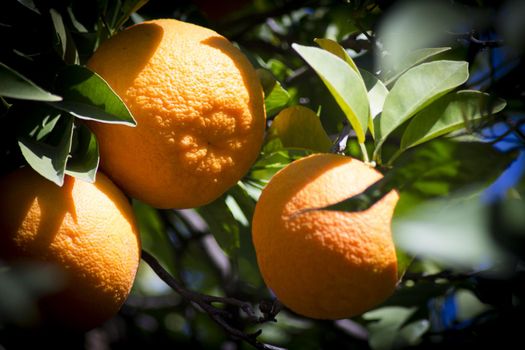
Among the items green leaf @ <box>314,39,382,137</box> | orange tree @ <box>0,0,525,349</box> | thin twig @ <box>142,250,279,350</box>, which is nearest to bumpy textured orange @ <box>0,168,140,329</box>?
orange tree @ <box>0,0,525,349</box>

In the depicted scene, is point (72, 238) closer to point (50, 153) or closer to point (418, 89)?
point (50, 153)

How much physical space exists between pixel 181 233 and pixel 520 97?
1.23 meters

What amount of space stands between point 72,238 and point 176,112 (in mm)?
257

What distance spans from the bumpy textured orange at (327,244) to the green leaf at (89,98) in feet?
0.89

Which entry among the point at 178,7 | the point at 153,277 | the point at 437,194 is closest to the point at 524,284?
the point at 437,194

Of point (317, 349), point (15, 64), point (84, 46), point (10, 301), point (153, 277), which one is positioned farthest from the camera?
point (153, 277)

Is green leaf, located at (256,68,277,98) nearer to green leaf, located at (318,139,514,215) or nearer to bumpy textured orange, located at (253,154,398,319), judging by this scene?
bumpy textured orange, located at (253,154,398,319)

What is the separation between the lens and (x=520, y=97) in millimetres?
887

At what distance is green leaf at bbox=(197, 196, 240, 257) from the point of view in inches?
50.7

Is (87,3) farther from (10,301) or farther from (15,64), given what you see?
(10,301)

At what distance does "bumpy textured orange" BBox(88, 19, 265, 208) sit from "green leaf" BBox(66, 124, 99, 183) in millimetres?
25

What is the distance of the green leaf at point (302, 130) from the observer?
119cm

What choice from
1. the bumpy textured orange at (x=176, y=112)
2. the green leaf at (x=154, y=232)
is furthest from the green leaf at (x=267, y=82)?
the green leaf at (x=154, y=232)

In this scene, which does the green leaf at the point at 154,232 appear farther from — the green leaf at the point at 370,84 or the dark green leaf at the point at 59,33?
the green leaf at the point at 370,84
